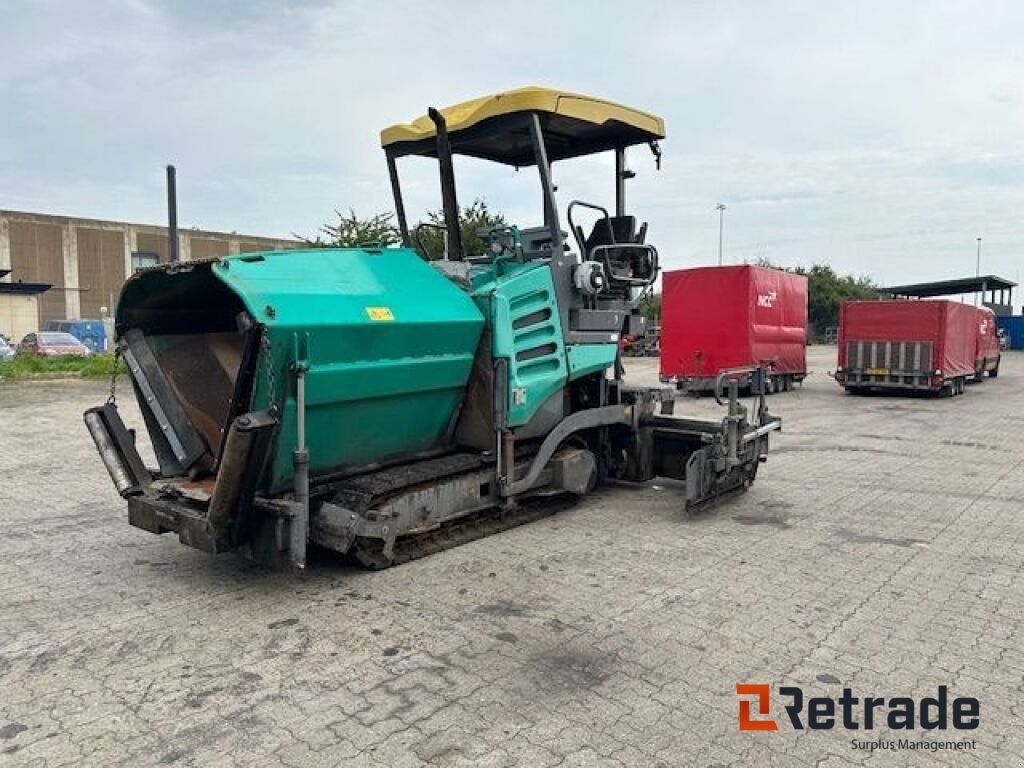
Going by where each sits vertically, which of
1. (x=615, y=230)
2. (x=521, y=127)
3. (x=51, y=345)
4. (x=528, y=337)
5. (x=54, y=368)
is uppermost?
(x=521, y=127)

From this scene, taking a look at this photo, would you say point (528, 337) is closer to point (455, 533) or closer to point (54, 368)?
point (455, 533)

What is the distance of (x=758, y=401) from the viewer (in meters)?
7.18

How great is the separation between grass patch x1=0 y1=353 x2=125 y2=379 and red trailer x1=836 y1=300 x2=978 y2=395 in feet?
57.5

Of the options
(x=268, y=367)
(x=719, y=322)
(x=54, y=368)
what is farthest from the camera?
(x=54, y=368)

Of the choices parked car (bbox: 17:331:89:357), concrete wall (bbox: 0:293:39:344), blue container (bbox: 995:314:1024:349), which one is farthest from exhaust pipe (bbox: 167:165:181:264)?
blue container (bbox: 995:314:1024:349)

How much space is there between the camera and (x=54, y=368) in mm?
19875

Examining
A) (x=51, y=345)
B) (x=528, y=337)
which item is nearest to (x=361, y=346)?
(x=528, y=337)

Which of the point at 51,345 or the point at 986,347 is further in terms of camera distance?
the point at 51,345

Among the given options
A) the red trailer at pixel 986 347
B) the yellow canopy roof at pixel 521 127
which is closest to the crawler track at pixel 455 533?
the yellow canopy roof at pixel 521 127

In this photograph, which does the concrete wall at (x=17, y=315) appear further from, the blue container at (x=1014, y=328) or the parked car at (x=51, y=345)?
the blue container at (x=1014, y=328)

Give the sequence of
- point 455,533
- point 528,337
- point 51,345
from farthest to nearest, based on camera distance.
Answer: point 51,345
point 528,337
point 455,533

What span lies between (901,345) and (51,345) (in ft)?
79.5

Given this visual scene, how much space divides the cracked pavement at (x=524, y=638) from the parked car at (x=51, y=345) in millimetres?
20070

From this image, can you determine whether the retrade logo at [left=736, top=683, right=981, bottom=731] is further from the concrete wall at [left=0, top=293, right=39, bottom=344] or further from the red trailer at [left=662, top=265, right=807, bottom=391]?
the concrete wall at [left=0, top=293, right=39, bottom=344]
